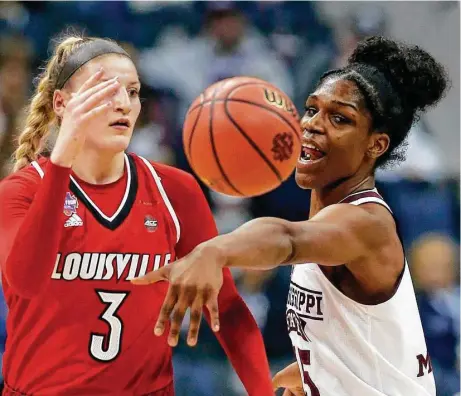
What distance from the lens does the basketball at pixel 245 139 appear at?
11.7ft

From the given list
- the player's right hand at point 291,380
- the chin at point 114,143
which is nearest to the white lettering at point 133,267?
the chin at point 114,143


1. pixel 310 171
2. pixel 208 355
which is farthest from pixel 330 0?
pixel 310 171

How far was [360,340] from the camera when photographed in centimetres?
234

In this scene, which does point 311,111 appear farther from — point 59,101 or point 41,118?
point 41,118

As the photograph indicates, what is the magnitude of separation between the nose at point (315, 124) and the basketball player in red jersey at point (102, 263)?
458 mm

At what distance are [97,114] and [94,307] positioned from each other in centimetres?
62

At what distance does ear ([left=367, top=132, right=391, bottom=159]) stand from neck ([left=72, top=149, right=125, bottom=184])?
808 mm

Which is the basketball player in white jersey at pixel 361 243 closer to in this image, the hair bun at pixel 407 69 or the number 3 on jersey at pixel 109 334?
the hair bun at pixel 407 69

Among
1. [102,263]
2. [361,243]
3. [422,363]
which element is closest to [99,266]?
[102,263]

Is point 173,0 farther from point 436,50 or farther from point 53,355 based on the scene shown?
point 53,355

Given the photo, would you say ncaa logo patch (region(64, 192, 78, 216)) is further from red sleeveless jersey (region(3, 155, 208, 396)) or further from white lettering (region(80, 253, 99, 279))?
white lettering (region(80, 253, 99, 279))

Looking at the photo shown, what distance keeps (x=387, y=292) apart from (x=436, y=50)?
4.19m

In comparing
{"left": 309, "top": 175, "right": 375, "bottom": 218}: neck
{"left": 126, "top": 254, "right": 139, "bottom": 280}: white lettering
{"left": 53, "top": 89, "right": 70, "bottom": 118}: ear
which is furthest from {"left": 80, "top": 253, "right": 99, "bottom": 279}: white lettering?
A: {"left": 309, "top": 175, "right": 375, "bottom": 218}: neck

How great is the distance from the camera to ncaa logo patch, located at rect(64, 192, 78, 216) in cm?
242
